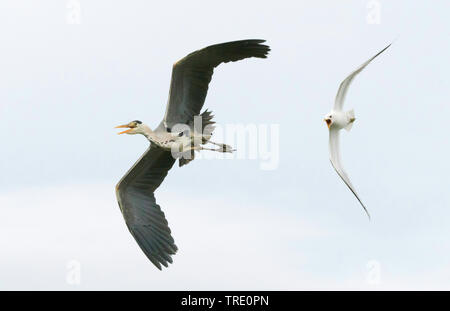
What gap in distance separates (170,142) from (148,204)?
187 centimetres

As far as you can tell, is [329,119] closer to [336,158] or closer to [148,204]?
[336,158]

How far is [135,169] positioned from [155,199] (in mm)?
753

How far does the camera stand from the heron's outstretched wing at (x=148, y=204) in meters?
15.8

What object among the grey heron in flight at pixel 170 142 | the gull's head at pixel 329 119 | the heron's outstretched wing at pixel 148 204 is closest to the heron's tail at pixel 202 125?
the grey heron in flight at pixel 170 142

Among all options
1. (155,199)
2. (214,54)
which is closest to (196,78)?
(214,54)

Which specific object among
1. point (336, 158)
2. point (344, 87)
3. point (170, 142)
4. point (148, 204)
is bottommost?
point (148, 204)

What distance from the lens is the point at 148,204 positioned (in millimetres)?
16141

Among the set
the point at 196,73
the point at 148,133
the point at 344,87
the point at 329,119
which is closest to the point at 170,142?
the point at 148,133

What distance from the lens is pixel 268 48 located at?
46.2ft

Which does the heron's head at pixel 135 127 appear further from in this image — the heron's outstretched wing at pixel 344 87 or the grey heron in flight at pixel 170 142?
the heron's outstretched wing at pixel 344 87

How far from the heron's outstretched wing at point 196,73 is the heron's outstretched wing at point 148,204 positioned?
3.85 ft

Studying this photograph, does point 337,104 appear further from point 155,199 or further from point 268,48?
point 155,199

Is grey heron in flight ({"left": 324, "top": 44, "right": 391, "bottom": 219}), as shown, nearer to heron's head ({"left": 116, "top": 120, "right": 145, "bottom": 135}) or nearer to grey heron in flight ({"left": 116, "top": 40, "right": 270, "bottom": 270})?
grey heron in flight ({"left": 116, "top": 40, "right": 270, "bottom": 270})

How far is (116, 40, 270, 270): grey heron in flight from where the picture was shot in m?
14.2
